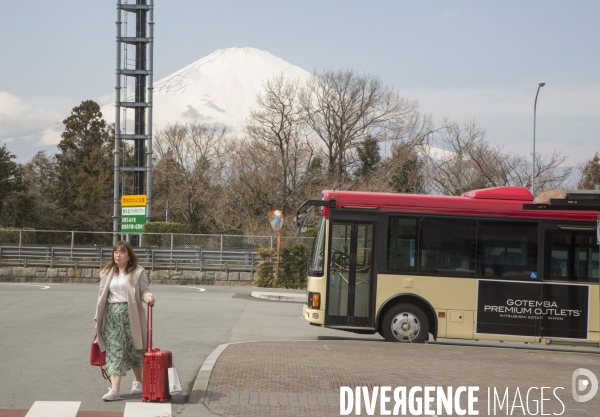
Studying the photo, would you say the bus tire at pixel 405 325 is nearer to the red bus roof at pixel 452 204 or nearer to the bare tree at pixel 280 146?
the red bus roof at pixel 452 204

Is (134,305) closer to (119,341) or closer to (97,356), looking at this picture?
(119,341)

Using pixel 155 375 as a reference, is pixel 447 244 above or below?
above

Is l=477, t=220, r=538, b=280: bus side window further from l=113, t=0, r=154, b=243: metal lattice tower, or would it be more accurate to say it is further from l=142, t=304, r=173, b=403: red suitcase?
l=113, t=0, r=154, b=243: metal lattice tower

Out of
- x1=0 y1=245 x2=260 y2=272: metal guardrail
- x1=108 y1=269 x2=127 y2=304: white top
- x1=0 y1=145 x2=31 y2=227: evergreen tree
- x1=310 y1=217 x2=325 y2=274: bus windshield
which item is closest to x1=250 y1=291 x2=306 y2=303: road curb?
x1=0 y1=245 x2=260 y2=272: metal guardrail

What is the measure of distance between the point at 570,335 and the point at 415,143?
42.6 meters

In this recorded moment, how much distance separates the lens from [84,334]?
13398 millimetres

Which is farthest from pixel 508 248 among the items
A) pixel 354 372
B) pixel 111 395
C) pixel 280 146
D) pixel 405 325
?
pixel 280 146

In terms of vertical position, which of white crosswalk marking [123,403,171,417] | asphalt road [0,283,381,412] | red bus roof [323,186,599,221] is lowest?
asphalt road [0,283,381,412]

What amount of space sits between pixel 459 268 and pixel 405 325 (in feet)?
4.68

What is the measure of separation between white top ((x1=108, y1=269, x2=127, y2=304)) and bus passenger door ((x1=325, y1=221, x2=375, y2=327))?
606 cm

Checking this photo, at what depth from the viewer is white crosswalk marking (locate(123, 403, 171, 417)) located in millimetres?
7133

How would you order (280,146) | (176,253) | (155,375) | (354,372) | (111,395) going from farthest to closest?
(280,146) < (176,253) < (354,372) < (111,395) < (155,375)

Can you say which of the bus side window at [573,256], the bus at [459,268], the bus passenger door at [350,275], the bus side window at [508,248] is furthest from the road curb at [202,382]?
the bus side window at [573,256]

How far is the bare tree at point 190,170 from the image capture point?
64000mm
